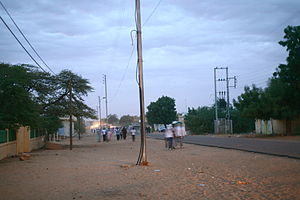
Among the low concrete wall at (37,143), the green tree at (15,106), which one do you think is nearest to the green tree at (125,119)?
the low concrete wall at (37,143)

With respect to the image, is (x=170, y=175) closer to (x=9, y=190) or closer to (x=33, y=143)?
(x=9, y=190)

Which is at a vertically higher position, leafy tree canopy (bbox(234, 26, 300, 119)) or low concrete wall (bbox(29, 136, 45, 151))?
leafy tree canopy (bbox(234, 26, 300, 119))

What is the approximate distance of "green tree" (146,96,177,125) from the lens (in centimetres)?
9844

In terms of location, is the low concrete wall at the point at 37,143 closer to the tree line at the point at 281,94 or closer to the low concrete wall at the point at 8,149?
the low concrete wall at the point at 8,149

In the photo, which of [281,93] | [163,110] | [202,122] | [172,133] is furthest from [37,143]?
[163,110]

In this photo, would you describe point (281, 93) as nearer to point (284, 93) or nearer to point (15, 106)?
point (284, 93)

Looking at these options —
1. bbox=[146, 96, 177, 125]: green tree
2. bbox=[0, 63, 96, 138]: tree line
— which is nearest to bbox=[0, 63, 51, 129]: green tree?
bbox=[0, 63, 96, 138]: tree line

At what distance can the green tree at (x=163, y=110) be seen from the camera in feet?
323

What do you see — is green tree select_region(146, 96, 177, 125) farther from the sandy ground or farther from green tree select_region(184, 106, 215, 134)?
the sandy ground

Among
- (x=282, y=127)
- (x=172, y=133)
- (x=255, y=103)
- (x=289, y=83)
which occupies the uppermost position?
(x=289, y=83)

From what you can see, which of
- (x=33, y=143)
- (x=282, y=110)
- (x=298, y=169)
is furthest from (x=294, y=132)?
(x=298, y=169)

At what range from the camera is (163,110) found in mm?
98188

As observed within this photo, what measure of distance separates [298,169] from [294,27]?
90.2 feet

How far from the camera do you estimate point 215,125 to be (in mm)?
58969
